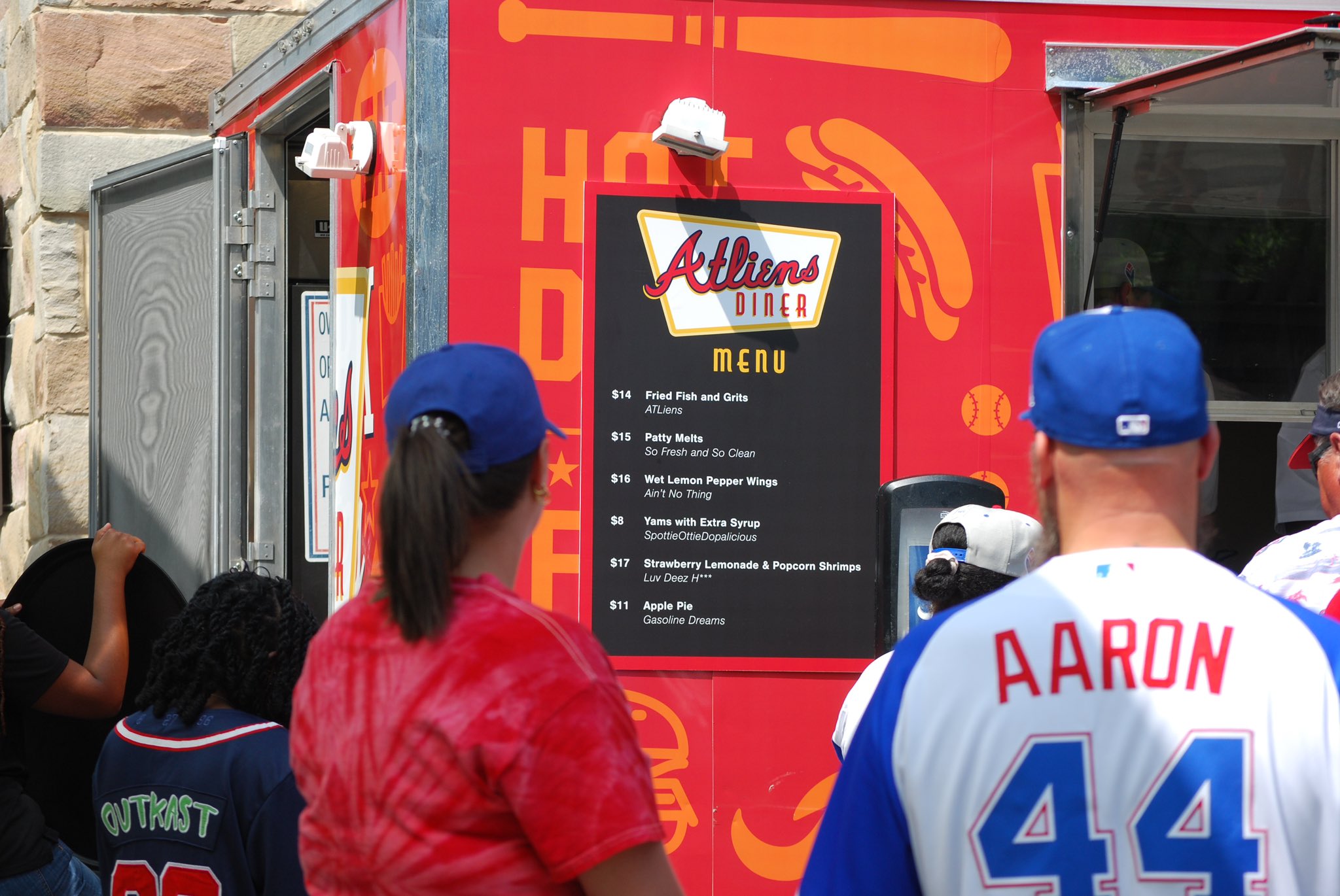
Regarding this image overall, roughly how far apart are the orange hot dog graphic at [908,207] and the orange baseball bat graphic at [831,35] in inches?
9.2

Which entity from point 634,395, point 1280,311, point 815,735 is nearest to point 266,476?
point 634,395

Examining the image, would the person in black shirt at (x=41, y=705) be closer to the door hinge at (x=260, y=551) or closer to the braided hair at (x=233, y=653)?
the braided hair at (x=233, y=653)

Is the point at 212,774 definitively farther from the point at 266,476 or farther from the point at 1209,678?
the point at 266,476

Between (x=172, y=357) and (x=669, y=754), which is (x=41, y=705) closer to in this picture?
(x=669, y=754)

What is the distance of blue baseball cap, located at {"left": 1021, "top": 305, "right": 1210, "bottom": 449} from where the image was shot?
1591 millimetres

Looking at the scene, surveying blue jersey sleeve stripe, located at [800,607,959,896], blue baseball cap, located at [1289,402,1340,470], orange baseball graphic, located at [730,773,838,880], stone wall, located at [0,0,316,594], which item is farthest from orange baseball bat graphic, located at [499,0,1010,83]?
blue jersey sleeve stripe, located at [800,607,959,896]

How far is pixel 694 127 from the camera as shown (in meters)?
4.09

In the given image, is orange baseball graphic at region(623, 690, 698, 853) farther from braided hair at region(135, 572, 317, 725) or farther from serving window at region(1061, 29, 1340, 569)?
serving window at region(1061, 29, 1340, 569)

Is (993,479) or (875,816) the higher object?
(993,479)

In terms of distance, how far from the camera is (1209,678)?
155 centimetres

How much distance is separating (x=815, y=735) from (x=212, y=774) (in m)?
2.11

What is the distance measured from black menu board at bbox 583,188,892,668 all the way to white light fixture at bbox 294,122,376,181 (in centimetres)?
77

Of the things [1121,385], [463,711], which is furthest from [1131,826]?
[463,711]

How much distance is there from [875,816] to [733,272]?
9.29 ft
